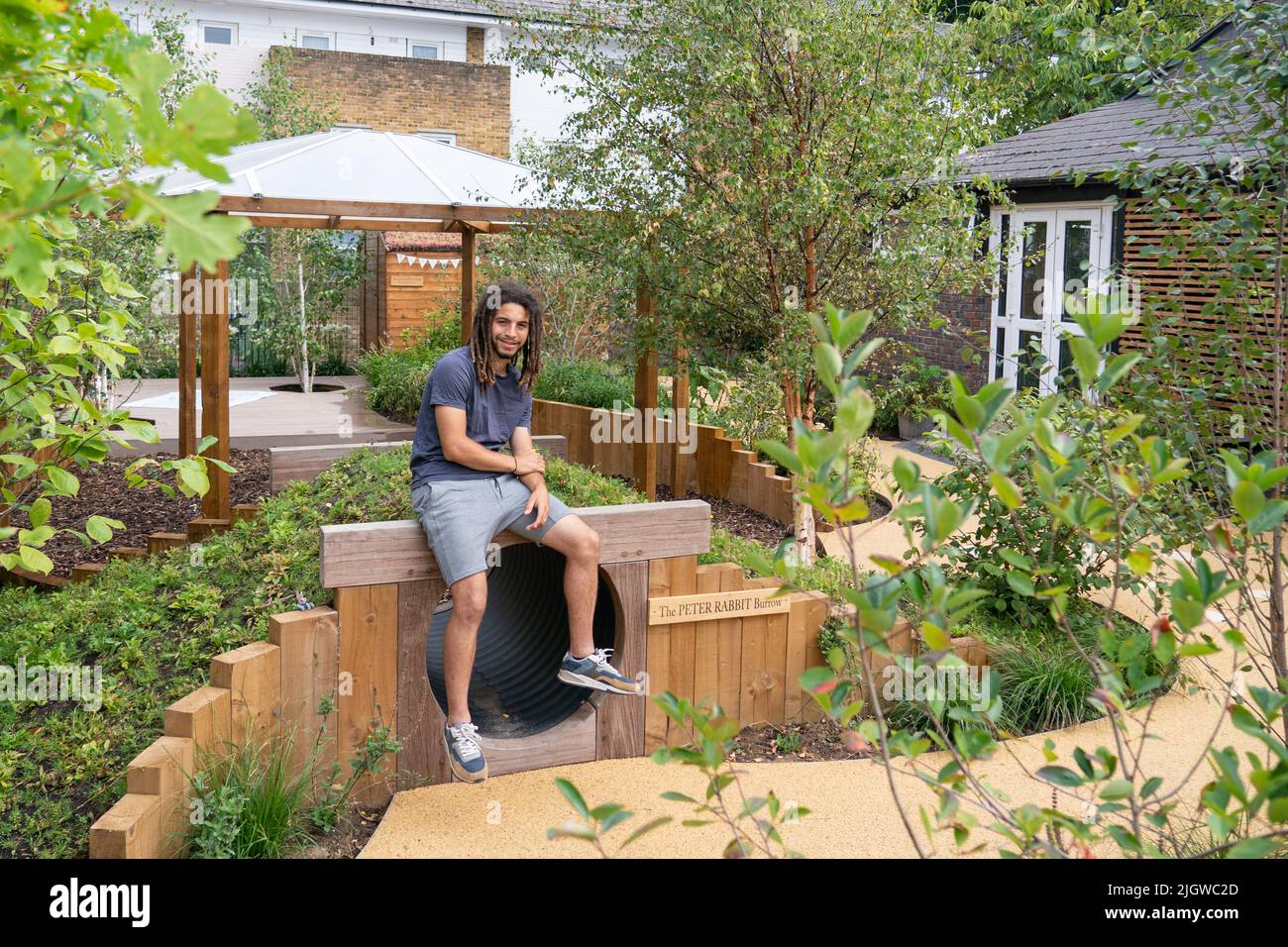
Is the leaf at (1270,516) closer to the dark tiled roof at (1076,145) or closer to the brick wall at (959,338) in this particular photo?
the dark tiled roof at (1076,145)

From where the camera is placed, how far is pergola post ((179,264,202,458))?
8859 mm

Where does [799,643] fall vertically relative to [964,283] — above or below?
below

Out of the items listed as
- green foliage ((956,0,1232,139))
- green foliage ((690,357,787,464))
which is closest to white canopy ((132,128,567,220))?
green foliage ((690,357,787,464))

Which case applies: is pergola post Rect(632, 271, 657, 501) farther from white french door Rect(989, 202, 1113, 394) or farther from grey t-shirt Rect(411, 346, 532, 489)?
white french door Rect(989, 202, 1113, 394)

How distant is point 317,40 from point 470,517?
991 inches

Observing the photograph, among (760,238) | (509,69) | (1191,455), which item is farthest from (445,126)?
(1191,455)

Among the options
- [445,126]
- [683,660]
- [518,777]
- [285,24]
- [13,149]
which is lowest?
[518,777]

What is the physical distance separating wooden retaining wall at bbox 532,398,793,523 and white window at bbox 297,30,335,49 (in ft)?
64.3

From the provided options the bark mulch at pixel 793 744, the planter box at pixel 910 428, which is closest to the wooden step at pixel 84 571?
the bark mulch at pixel 793 744

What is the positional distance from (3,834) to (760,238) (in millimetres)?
5187

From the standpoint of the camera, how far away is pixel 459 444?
5.10 m

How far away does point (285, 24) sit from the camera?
2656 cm
